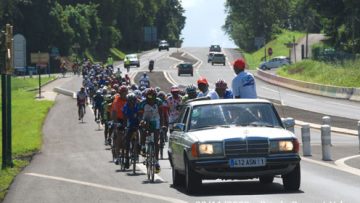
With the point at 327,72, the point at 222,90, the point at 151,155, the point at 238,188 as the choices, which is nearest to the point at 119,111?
the point at 222,90

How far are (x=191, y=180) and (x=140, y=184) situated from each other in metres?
2.99

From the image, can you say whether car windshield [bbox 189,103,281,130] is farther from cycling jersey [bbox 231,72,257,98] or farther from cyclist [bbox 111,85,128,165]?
cyclist [bbox 111,85,128,165]

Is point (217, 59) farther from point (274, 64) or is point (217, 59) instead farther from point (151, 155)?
point (151, 155)

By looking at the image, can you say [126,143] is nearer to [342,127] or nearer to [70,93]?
[342,127]

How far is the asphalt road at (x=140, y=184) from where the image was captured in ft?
49.4

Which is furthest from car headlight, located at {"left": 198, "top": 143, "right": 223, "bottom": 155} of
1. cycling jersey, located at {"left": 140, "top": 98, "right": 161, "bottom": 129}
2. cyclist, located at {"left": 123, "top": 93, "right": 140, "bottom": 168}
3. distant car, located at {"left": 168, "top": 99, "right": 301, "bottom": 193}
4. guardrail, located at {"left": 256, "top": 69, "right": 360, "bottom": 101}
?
guardrail, located at {"left": 256, "top": 69, "right": 360, "bottom": 101}

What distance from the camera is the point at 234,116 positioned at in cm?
1605

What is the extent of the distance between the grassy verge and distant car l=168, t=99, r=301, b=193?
13.1ft

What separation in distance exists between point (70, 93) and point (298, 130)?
39.4 metres

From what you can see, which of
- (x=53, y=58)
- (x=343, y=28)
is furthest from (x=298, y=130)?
(x=53, y=58)

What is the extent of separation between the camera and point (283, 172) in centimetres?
1521

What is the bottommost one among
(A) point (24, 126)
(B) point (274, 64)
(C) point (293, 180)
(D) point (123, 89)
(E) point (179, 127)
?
(A) point (24, 126)

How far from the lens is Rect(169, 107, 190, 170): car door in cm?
1625

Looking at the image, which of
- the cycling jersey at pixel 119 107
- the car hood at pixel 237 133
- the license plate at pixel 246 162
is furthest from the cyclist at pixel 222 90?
the license plate at pixel 246 162
